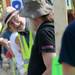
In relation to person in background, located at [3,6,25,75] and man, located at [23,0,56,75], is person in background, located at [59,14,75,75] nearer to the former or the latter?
man, located at [23,0,56,75]

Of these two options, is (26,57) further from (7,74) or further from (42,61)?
(42,61)

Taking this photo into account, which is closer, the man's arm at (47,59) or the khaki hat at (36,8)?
the man's arm at (47,59)

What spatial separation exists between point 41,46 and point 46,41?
0.20 feet

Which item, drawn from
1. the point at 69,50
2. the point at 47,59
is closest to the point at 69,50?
the point at 69,50

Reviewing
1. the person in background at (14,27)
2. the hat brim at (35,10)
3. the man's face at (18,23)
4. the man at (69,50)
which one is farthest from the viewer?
the man's face at (18,23)

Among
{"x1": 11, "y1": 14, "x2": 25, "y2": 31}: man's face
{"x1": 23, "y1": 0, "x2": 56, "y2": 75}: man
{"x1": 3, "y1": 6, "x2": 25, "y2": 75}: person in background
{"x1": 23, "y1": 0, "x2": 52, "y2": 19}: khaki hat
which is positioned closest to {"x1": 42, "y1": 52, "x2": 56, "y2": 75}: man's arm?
{"x1": 23, "y1": 0, "x2": 56, "y2": 75}: man

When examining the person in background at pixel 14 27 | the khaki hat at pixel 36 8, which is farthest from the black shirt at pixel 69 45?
the person in background at pixel 14 27

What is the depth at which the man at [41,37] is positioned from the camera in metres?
3.33

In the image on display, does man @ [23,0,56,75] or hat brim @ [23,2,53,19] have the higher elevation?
hat brim @ [23,2,53,19]

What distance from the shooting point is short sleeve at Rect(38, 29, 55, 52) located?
3332 millimetres

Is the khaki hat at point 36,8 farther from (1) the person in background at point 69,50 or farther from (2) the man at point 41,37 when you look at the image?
(1) the person in background at point 69,50

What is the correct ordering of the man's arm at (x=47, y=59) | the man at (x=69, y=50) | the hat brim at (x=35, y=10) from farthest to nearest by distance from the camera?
1. the hat brim at (x=35, y=10)
2. the man's arm at (x=47, y=59)
3. the man at (x=69, y=50)

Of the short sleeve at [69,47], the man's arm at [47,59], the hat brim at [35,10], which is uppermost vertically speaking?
the hat brim at [35,10]

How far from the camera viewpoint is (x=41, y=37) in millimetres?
3352
